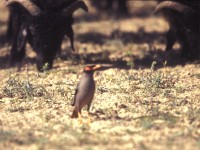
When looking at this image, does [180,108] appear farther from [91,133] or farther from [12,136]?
[12,136]

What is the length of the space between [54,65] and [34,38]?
3.10 feet

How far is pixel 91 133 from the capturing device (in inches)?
279

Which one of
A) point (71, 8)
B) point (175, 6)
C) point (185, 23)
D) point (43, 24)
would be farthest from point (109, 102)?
point (175, 6)

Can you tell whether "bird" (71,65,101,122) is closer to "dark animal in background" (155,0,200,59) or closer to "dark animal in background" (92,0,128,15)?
"dark animal in background" (155,0,200,59)

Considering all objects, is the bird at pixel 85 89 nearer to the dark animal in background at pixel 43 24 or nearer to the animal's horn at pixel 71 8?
the dark animal in background at pixel 43 24

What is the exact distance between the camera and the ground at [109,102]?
677 centimetres

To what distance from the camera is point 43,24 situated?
11.6 metres

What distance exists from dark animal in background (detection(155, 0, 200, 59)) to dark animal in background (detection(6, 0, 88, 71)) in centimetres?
223

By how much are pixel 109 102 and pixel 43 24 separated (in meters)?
3.63

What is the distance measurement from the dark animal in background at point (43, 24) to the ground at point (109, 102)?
1.53ft

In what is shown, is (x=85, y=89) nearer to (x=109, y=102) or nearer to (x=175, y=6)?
(x=109, y=102)

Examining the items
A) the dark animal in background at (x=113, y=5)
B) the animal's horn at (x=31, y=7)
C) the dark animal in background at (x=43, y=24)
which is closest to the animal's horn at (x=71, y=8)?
the dark animal in background at (x=43, y=24)

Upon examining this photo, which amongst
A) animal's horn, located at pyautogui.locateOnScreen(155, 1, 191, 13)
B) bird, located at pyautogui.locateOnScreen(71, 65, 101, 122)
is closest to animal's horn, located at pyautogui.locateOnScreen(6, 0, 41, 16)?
animal's horn, located at pyautogui.locateOnScreen(155, 1, 191, 13)

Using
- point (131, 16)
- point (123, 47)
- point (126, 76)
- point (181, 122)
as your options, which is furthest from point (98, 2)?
point (181, 122)
